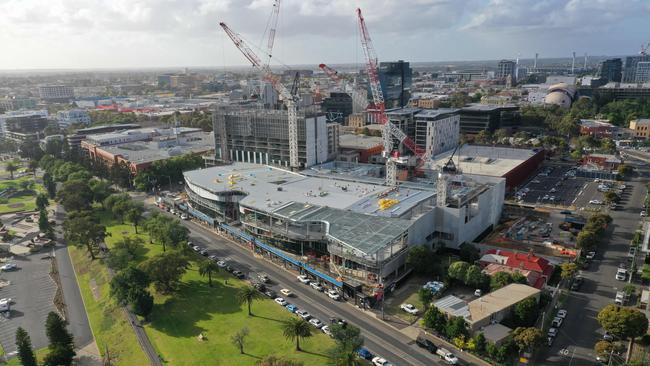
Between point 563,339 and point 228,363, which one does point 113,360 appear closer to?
point 228,363

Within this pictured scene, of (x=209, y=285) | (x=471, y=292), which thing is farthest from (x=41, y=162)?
(x=471, y=292)

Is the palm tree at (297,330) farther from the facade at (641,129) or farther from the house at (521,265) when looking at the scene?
the facade at (641,129)

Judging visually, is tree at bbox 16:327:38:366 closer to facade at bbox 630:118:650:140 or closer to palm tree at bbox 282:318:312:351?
palm tree at bbox 282:318:312:351

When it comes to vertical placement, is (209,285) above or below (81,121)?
below

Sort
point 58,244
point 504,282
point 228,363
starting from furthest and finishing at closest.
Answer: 1. point 58,244
2. point 504,282
3. point 228,363

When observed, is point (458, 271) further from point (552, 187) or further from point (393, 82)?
point (393, 82)

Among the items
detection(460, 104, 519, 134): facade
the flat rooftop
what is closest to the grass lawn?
the flat rooftop

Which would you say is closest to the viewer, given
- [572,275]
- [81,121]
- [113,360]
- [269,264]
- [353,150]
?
[113,360]
